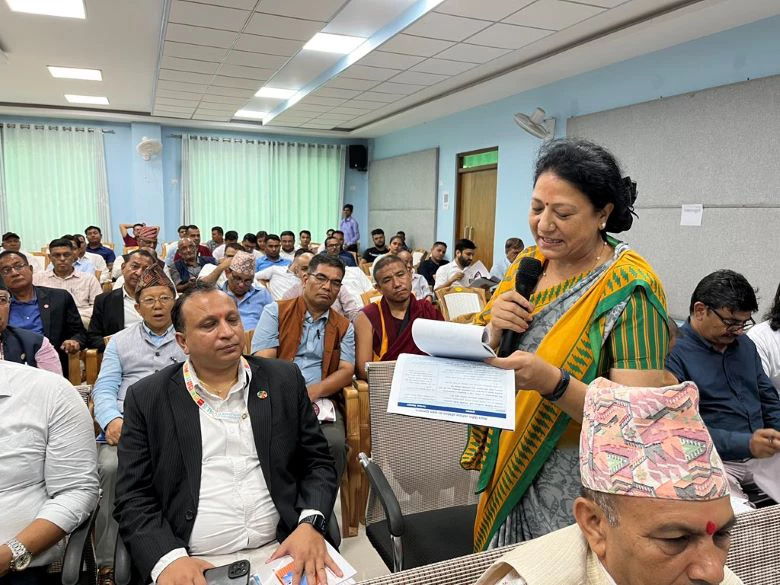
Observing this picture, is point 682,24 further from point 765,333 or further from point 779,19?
point 765,333

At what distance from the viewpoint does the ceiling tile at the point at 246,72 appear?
6.30 m

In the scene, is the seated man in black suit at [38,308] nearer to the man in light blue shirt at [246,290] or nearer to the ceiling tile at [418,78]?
the man in light blue shirt at [246,290]

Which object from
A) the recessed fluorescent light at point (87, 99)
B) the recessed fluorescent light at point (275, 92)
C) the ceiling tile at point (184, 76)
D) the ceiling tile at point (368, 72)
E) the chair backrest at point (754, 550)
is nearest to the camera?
the chair backrest at point (754, 550)

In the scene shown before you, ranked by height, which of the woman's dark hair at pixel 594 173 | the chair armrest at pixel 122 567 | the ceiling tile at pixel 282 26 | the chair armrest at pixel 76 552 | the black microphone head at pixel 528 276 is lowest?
the chair armrest at pixel 122 567

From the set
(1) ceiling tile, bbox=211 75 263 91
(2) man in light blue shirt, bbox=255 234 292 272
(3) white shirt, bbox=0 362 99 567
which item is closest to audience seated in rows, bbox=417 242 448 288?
(2) man in light blue shirt, bbox=255 234 292 272

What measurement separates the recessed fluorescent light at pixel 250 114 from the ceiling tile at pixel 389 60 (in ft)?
14.2

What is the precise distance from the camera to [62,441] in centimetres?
159

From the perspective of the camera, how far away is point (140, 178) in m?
10.6

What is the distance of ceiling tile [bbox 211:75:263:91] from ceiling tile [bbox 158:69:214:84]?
0.12 m

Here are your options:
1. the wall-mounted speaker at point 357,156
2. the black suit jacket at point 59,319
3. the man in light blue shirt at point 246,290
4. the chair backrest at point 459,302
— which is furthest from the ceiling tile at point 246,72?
the wall-mounted speaker at point 357,156

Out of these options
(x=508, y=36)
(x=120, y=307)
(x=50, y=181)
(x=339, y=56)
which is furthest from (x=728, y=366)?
(x=50, y=181)

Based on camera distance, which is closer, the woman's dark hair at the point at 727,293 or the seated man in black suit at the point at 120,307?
the woman's dark hair at the point at 727,293

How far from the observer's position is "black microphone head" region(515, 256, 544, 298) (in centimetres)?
130

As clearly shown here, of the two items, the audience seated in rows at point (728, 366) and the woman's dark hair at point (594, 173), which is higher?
the woman's dark hair at point (594, 173)
